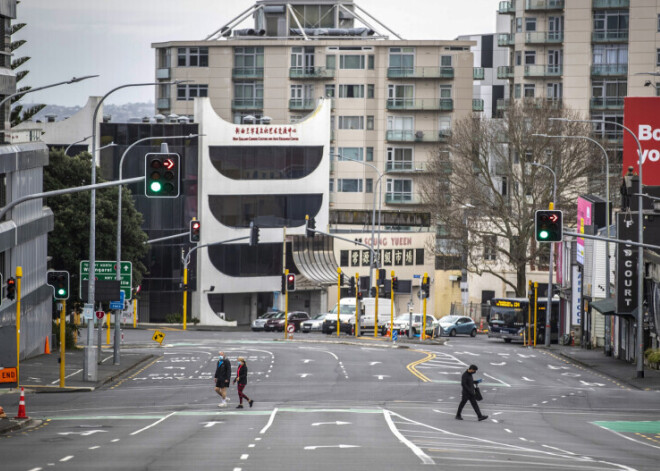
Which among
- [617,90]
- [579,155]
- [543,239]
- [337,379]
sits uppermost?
[617,90]

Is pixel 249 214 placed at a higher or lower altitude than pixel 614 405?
higher

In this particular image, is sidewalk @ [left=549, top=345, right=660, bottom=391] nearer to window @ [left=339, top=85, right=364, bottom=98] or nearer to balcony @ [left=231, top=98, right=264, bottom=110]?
window @ [left=339, top=85, right=364, bottom=98]

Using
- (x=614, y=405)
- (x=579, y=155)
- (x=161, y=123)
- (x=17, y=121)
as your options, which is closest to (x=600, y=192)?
(x=579, y=155)

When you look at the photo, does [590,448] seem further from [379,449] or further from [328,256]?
[328,256]

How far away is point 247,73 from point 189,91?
19.1 feet

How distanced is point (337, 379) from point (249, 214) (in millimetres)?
52656

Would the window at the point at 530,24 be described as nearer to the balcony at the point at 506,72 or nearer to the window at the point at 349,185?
the balcony at the point at 506,72

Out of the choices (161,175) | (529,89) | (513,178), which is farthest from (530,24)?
(161,175)

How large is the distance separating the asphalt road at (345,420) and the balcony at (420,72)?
59.2 m

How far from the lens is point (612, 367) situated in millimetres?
53750

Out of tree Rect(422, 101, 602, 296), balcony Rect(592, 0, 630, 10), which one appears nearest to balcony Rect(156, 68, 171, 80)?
tree Rect(422, 101, 602, 296)

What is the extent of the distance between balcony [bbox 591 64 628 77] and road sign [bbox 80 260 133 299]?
6985 cm

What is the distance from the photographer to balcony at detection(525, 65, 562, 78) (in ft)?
367

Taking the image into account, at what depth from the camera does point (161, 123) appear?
93.8 metres
